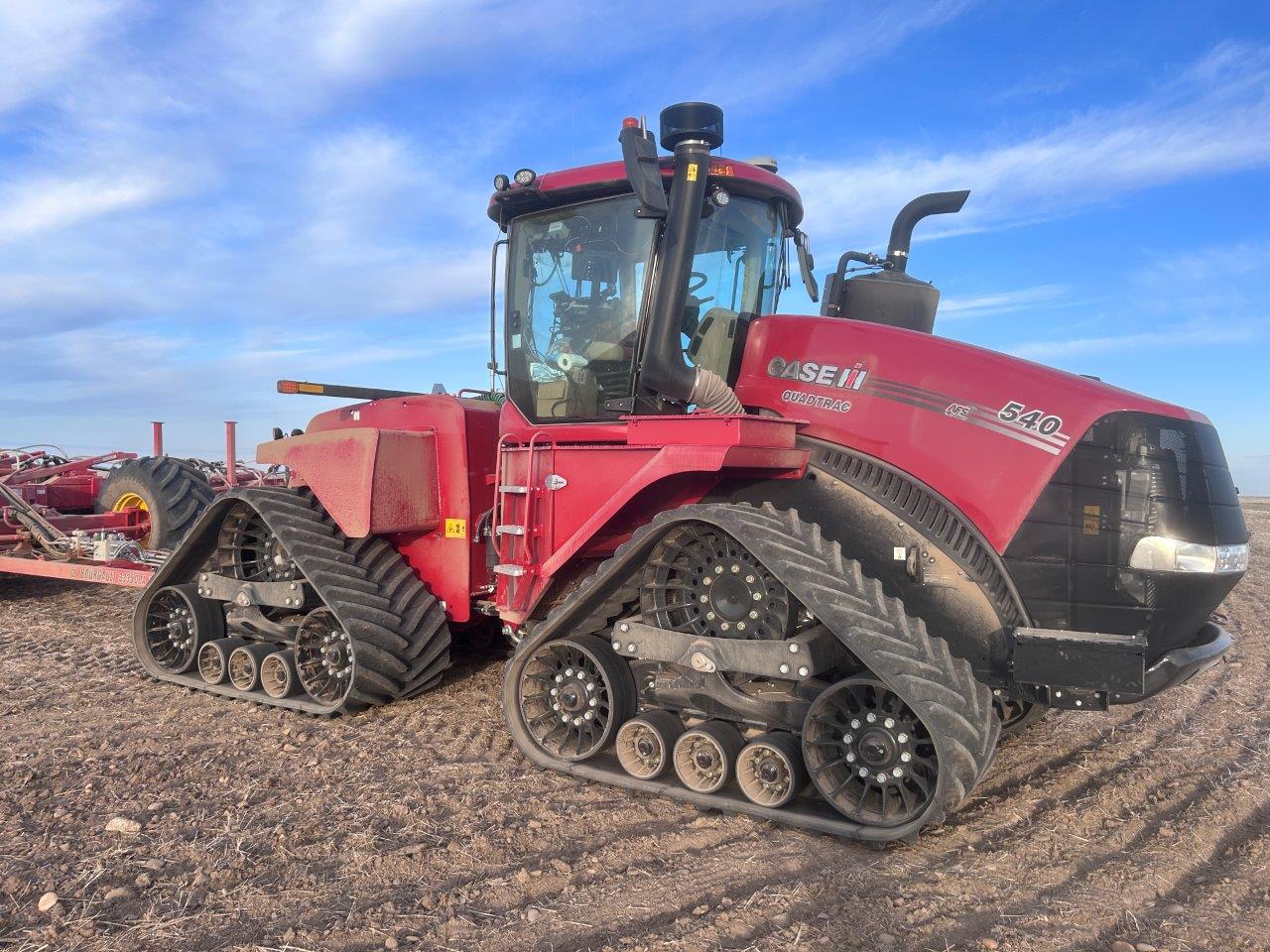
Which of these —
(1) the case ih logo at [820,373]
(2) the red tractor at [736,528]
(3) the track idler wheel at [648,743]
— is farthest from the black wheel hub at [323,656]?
(1) the case ih logo at [820,373]

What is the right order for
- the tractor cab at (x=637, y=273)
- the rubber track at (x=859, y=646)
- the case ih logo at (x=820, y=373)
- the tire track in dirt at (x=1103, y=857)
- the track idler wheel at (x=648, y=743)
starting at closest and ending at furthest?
the tire track in dirt at (x=1103, y=857)
the rubber track at (x=859, y=646)
the track idler wheel at (x=648, y=743)
the case ih logo at (x=820, y=373)
the tractor cab at (x=637, y=273)

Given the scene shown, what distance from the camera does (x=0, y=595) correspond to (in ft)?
31.8

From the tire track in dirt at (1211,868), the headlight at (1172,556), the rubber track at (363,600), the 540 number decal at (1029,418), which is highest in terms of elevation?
the 540 number decal at (1029,418)

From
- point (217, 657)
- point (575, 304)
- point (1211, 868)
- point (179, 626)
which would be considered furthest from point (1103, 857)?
point (179, 626)

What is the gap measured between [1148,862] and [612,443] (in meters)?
2.90

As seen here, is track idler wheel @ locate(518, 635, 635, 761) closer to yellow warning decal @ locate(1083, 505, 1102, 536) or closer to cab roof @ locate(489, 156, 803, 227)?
yellow warning decal @ locate(1083, 505, 1102, 536)

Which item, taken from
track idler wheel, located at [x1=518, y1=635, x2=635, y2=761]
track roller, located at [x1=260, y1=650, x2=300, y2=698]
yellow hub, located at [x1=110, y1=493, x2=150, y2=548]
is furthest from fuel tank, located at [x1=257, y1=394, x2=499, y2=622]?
yellow hub, located at [x1=110, y1=493, x2=150, y2=548]

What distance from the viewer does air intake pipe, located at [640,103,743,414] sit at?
14.8 feet

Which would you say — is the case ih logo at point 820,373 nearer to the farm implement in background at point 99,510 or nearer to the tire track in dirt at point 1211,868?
the tire track in dirt at point 1211,868

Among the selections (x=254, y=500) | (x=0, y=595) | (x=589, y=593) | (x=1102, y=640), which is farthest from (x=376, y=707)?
(x=0, y=595)

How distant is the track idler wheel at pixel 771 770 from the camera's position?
3867 mm

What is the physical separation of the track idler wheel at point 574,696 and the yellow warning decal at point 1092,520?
6.83 ft

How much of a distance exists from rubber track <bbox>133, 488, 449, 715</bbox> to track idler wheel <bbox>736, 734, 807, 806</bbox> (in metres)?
2.28

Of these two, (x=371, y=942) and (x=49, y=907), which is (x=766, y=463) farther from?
(x=49, y=907)
